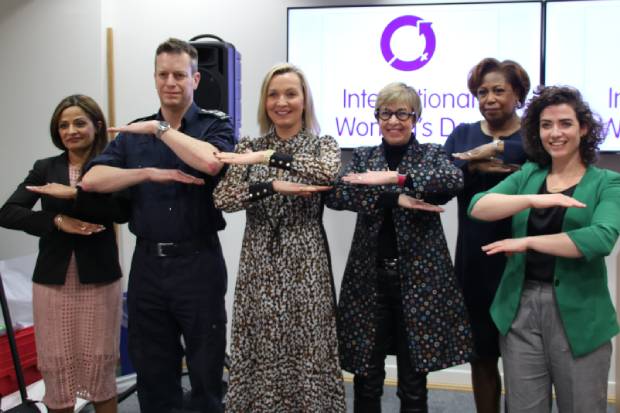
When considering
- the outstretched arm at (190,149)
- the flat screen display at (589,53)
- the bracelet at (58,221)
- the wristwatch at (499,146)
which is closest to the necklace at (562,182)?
the wristwatch at (499,146)

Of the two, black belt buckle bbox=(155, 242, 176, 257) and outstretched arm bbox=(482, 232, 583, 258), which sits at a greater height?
outstretched arm bbox=(482, 232, 583, 258)

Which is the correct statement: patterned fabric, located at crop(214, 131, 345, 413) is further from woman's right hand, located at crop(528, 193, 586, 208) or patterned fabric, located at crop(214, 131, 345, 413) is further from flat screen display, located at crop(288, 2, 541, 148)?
flat screen display, located at crop(288, 2, 541, 148)

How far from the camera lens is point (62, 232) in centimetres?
251

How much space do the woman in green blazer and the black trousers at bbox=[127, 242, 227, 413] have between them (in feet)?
3.36

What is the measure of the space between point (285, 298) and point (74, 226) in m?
0.93

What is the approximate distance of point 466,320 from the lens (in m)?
2.24

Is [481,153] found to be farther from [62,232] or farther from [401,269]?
[62,232]

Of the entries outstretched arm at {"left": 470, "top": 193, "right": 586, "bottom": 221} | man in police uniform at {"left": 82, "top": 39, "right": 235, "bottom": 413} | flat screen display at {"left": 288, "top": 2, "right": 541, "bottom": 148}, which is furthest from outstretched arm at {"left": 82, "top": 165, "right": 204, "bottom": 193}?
flat screen display at {"left": 288, "top": 2, "right": 541, "bottom": 148}

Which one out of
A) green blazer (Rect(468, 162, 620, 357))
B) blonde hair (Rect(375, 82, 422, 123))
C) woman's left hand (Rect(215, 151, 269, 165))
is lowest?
green blazer (Rect(468, 162, 620, 357))

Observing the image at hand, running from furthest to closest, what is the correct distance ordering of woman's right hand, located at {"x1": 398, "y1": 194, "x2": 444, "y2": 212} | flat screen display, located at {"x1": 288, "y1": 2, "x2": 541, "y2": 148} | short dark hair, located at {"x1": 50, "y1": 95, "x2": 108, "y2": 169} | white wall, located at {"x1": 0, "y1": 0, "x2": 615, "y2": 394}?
white wall, located at {"x1": 0, "y1": 0, "x2": 615, "y2": 394}
flat screen display, located at {"x1": 288, "y1": 2, "x2": 541, "y2": 148}
short dark hair, located at {"x1": 50, "y1": 95, "x2": 108, "y2": 169}
woman's right hand, located at {"x1": 398, "y1": 194, "x2": 444, "y2": 212}

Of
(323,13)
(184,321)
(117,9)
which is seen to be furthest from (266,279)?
(117,9)

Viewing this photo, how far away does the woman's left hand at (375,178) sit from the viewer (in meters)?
2.10

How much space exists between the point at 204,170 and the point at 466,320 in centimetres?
111

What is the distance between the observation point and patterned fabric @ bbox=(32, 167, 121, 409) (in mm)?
2490
